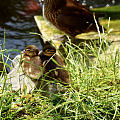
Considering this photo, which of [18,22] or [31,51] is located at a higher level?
[18,22]

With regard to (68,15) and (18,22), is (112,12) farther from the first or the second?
(68,15)

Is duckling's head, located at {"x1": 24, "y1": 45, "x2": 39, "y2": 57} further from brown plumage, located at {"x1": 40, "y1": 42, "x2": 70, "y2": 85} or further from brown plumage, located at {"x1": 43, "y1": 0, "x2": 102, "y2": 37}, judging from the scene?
brown plumage, located at {"x1": 43, "y1": 0, "x2": 102, "y2": 37}

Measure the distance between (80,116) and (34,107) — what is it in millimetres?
490

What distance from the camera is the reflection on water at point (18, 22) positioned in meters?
5.53

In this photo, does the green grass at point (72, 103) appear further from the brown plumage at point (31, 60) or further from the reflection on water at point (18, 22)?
the reflection on water at point (18, 22)

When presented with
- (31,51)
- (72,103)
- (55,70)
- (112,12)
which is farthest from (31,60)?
(112,12)

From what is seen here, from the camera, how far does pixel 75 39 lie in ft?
15.0

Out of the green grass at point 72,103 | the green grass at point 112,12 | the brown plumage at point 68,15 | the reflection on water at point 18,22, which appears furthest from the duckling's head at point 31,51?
the green grass at point 112,12

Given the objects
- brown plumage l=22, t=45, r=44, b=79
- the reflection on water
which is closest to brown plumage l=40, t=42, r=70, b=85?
brown plumage l=22, t=45, r=44, b=79

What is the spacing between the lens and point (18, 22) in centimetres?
691

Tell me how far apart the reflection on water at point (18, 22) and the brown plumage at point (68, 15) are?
1.18 m

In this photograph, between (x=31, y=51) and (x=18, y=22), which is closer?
(x=31, y=51)

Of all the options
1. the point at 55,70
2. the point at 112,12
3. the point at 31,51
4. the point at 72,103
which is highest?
the point at 112,12

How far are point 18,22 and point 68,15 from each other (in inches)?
123
